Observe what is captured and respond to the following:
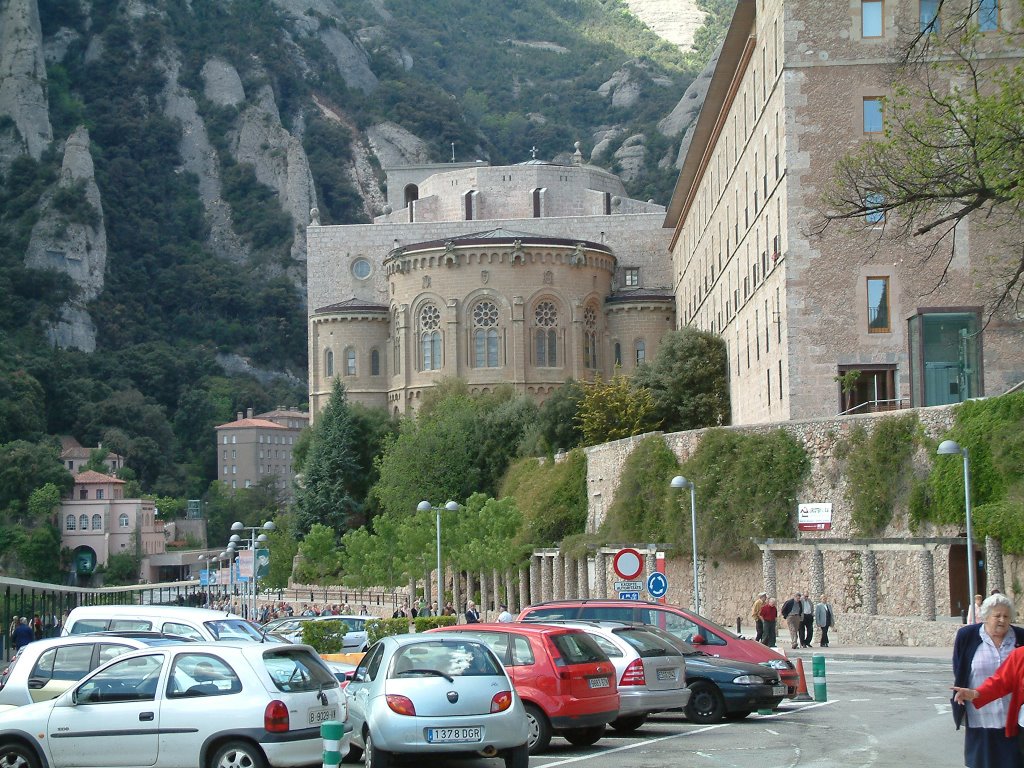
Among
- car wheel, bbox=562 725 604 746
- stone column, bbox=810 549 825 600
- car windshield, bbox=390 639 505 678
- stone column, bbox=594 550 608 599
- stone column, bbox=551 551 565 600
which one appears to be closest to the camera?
car windshield, bbox=390 639 505 678

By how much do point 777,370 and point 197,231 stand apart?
13609cm

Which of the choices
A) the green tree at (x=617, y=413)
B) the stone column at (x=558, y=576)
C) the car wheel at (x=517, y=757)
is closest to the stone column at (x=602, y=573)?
the stone column at (x=558, y=576)

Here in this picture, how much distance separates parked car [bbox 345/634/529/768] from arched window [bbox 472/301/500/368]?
213 feet

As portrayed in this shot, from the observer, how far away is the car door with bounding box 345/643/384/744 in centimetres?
1500

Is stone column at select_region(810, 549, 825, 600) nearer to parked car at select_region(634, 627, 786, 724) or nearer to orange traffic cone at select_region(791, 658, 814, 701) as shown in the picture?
orange traffic cone at select_region(791, 658, 814, 701)

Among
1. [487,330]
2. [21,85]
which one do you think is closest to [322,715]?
[487,330]

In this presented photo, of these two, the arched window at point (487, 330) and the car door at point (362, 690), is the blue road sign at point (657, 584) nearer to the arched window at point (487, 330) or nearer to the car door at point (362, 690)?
the car door at point (362, 690)

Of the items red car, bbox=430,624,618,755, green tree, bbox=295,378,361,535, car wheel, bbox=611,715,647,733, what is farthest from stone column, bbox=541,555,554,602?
red car, bbox=430,624,618,755

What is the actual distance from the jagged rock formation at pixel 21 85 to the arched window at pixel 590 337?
94826 mm

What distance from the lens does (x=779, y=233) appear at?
43688 mm

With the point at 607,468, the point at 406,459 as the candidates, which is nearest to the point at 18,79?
the point at 406,459

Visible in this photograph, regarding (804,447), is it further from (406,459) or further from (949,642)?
(406,459)

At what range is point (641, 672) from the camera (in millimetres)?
18297

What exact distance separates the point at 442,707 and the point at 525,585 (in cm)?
4357
